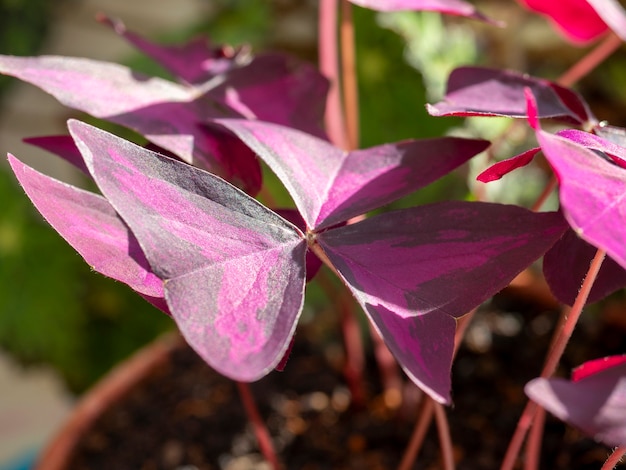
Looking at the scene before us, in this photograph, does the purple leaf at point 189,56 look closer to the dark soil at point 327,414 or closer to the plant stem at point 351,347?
the plant stem at point 351,347

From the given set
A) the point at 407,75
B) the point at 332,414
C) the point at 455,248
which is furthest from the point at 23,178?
the point at 407,75

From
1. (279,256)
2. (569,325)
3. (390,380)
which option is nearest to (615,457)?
(569,325)

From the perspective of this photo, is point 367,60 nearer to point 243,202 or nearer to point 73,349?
point 243,202

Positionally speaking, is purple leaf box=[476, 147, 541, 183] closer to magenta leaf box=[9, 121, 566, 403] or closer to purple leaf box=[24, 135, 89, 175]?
magenta leaf box=[9, 121, 566, 403]

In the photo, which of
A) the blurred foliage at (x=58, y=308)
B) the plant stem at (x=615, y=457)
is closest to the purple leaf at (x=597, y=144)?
the plant stem at (x=615, y=457)

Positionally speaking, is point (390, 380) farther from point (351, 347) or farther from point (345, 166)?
point (345, 166)

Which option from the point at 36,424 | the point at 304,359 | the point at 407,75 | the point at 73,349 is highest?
the point at 407,75
